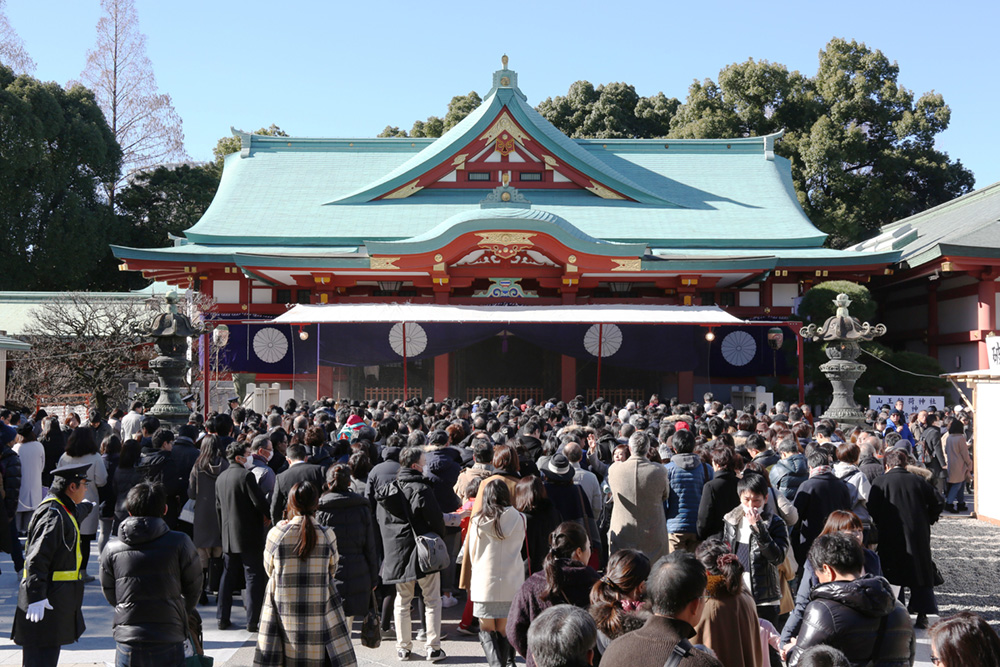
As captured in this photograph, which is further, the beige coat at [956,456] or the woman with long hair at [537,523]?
the beige coat at [956,456]

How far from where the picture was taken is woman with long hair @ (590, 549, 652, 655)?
9.94 ft

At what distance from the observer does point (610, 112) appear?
35.4m

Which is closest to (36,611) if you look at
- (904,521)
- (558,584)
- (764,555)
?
(558,584)

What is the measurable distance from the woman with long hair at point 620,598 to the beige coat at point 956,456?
29.2ft

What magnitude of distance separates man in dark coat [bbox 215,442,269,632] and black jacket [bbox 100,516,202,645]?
1778 millimetres

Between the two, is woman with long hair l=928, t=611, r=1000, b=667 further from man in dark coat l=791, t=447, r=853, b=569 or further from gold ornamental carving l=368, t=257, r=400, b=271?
gold ornamental carving l=368, t=257, r=400, b=271

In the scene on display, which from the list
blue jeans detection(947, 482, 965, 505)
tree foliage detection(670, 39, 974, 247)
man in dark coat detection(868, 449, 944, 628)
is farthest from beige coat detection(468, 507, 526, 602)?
tree foliage detection(670, 39, 974, 247)

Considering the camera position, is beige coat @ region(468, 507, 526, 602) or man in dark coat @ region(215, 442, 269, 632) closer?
beige coat @ region(468, 507, 526, 602)

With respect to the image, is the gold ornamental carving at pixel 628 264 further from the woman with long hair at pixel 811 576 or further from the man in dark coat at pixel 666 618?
the man in dark coat at pixel 666 618

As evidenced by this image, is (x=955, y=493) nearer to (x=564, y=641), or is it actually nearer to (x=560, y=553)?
(x=560, y=553)

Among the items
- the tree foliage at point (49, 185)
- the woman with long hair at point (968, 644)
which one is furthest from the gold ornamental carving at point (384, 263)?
the tree foliage at point (49, 185)

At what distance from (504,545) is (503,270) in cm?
1288

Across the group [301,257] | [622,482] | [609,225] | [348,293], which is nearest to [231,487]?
[622,482]

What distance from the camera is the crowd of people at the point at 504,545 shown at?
3049 mm
